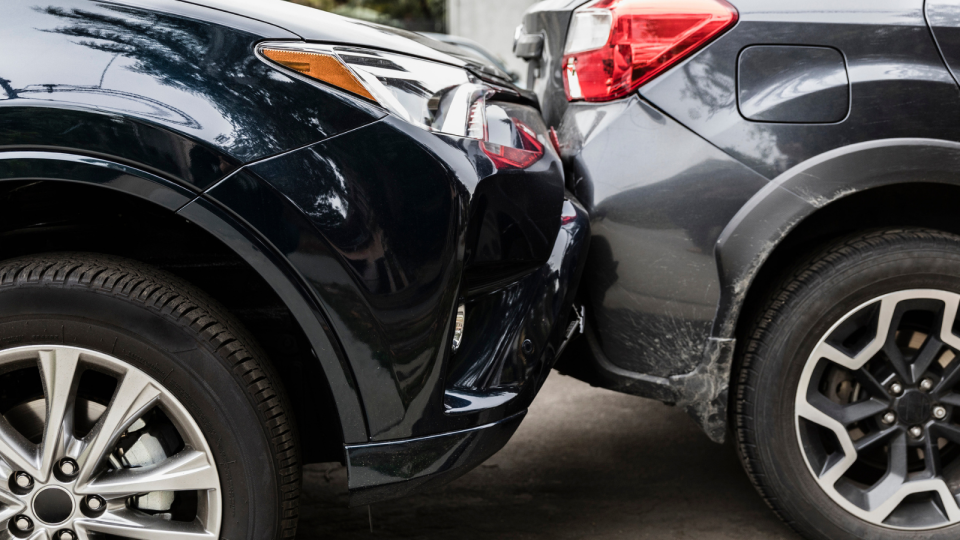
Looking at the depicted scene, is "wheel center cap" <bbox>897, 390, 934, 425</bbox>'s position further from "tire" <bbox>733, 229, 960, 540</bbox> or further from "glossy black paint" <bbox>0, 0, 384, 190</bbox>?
"glossy black paint" <bbox>0, 0, 384, 190</bbox>

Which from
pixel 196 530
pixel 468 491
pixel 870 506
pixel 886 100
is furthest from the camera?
pixel 468 491

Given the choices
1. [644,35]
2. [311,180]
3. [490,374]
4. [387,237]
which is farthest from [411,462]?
[644,35]

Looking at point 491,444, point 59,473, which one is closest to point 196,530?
point 59,473

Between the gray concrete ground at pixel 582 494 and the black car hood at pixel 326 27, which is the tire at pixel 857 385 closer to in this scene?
the gray concrete ground at pixel 582 494

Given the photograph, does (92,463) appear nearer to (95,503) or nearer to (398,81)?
(95,503)

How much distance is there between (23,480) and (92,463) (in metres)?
0.14

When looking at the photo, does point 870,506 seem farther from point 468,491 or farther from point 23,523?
point 23,523

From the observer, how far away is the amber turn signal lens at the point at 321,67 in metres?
1.51

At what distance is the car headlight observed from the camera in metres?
1.52

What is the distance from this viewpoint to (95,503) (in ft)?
5.16

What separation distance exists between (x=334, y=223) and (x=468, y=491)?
1311 millimetres

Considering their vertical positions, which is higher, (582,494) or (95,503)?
(95,503)

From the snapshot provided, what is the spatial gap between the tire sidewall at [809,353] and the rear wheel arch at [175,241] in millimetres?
1016

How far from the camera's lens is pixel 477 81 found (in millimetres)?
1868
